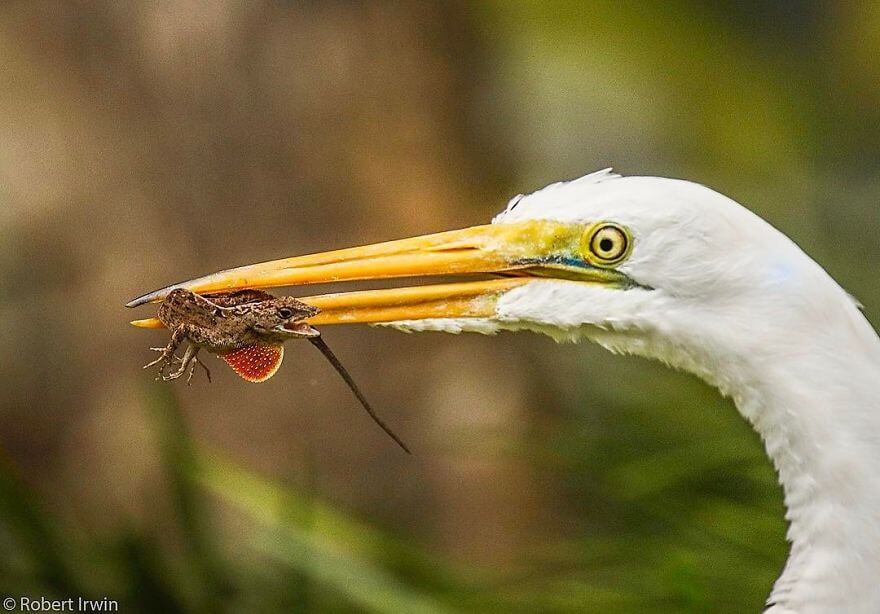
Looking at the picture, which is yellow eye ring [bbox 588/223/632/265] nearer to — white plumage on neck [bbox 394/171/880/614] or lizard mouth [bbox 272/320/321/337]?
white plumage on neck [bbox 394/171/880/614]

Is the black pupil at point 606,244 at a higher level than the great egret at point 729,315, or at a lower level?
higher

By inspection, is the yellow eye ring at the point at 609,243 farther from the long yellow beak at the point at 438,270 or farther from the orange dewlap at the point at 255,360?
the orange dewlap at the point at 255,360

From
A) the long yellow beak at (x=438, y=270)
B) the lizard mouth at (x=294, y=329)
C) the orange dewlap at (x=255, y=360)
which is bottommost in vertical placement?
the orange dewlap at (x=255, y=360)

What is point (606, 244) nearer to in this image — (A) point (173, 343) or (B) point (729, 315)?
(B) point (729, 315)

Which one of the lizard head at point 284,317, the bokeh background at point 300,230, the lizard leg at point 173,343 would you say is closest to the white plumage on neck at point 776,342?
the lizard head at point 284,317

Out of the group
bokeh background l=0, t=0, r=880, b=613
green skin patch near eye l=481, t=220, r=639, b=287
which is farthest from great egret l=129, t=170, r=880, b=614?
bokeh background l=0, t=0, r=880, b=613

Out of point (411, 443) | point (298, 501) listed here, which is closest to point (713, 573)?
point (298, 501)

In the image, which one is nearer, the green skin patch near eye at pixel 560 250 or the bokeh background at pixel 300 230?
the green skin patch near eye at pixel 560 250

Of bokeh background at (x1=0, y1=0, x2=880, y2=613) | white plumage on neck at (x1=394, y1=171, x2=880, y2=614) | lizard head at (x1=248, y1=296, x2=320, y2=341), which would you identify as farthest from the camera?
bokeh background at (x1=0, y1=0, x2=880, y2=613)
